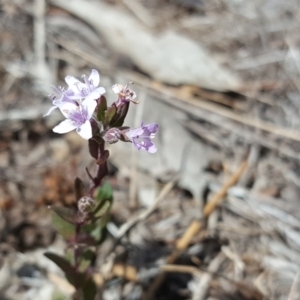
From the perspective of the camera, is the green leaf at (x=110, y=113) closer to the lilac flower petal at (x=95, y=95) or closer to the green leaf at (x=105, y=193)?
the lilac flower petal at (x=95, y=95)

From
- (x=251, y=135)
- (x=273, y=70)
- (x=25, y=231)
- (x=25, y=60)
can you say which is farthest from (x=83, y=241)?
(x=273, y=70)

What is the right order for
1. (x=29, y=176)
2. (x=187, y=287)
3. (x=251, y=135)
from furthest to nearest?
(x=251, y=135)
(x=29, y=176)
(x=187, y=287)

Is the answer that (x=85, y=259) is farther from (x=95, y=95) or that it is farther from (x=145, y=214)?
(x=95, y=95)

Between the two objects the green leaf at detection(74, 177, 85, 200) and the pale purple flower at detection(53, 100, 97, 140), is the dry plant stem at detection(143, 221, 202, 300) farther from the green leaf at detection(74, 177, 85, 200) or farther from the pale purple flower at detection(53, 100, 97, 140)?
the pale purple flower at detection(53, 100, 97, 140)

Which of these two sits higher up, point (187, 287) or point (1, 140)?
point (1, 140)

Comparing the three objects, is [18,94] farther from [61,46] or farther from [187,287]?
[187,287]

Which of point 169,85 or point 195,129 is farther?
point 169,85

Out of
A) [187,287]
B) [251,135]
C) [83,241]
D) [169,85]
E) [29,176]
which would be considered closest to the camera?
[83,241]

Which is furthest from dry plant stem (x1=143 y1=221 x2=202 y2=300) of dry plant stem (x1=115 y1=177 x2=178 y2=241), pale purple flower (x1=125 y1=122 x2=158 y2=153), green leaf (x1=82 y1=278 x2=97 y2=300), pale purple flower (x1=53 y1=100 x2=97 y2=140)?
pale purple flower (x1=53 y1=100 x2=97 y2=140)

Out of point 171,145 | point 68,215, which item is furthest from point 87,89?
point 171,145
